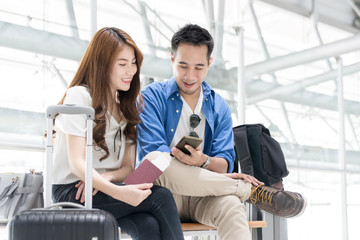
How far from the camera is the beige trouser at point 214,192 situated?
2215 millimetres

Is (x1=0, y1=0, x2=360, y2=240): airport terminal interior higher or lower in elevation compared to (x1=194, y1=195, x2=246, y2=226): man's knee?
higher

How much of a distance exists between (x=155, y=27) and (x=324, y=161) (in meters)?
2.55

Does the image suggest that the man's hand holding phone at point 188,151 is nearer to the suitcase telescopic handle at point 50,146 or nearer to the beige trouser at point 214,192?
the beige trouser at point 214,192

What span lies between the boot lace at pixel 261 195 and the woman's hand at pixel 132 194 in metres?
0.75

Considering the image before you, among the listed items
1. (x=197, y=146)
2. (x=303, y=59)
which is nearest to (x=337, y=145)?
(x=303, y=59)

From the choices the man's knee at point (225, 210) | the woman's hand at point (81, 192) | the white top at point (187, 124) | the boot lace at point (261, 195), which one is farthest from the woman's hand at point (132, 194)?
the boot lace at point (261, 195)

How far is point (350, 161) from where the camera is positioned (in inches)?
212

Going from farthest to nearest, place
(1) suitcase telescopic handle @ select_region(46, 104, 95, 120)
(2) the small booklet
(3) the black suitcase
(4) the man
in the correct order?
1. (4) the man
2. (2) the small booklet
3. (1) suitcase telescopic handle @ select_region(46, 104, 95, 120)
4. (3) the black suitcase

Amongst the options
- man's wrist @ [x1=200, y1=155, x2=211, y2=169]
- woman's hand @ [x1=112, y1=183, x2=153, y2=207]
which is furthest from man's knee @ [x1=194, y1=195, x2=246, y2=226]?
woman's hand @ [x1=112, y1=183, x2=153, y2=207]

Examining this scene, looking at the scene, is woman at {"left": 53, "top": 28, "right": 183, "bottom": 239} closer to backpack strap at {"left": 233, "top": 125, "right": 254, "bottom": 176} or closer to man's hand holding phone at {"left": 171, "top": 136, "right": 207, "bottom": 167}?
man's hand holding phone at {"left": 171, "top": 136, "right": 207, "bottom": 167}

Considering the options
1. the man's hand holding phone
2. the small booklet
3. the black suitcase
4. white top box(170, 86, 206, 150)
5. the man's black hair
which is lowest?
the black suitcase

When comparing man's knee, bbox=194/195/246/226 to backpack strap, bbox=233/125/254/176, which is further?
backpack strap, bbox=233/125/254/176

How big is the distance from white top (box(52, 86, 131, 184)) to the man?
0.58 ft

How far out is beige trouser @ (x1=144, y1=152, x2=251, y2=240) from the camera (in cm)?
221
